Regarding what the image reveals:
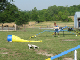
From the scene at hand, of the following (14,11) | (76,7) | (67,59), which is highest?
(76,7)

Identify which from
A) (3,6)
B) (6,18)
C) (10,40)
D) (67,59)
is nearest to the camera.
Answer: (67,59)

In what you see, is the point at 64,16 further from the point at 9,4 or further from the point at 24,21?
the point at 9,4

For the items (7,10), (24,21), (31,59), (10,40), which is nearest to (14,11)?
(7,10)

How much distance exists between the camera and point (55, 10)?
167 metres

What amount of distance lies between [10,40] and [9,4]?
34.0 metres

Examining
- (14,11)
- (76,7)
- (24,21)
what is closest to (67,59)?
(14,11)

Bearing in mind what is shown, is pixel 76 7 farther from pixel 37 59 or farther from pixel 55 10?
pixel 37 59

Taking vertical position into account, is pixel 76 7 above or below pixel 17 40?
above

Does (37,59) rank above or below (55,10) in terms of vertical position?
below

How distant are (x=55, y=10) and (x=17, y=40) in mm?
154437

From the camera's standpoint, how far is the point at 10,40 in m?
15.0

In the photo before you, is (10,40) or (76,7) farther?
(76,7)

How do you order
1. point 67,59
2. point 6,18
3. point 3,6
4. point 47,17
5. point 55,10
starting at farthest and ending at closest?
point 55,10
point 47,17
point 3,6
point 6,18
point 67,59

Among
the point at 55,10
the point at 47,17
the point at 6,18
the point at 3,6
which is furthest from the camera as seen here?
the point at 55,10
